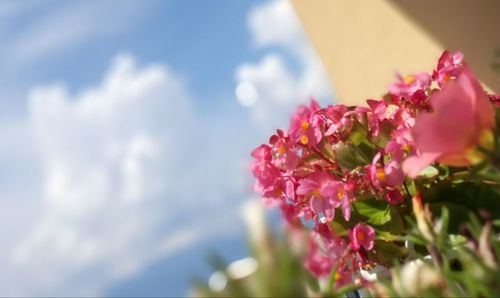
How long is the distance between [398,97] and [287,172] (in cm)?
21

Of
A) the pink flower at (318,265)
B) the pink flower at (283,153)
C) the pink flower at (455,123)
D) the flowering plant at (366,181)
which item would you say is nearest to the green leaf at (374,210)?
the flowering plant at (366,181)

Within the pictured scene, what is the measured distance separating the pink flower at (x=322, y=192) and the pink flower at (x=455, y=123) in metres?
0.59

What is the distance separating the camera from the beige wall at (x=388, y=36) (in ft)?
13.1

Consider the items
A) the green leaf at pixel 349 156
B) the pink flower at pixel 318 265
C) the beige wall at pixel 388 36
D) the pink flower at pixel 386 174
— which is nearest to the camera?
the pink flower at pixel 318 265

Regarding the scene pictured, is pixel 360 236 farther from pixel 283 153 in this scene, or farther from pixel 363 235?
pixel 283 153

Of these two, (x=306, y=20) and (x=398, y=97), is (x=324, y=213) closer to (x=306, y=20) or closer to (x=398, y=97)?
(x=398, y=97)

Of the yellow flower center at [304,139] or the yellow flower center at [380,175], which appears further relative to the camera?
the yellow flower center at [304,139]

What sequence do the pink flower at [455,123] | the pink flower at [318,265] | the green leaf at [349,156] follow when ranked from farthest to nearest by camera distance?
the green leaf at [349,156] → the pink flower at [318,265] → the pink flower at [455,123]

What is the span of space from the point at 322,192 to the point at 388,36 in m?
3.13

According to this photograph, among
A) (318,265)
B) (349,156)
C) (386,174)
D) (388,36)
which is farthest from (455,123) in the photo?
(388,36)

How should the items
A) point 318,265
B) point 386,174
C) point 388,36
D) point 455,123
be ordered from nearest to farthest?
point 455,123
point 318,265
point 386,174
point 388,36

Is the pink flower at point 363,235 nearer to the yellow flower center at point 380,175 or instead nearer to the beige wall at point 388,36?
the yellow flower center at point 380,175

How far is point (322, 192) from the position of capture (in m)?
1.24

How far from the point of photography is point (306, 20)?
4.59 meters
